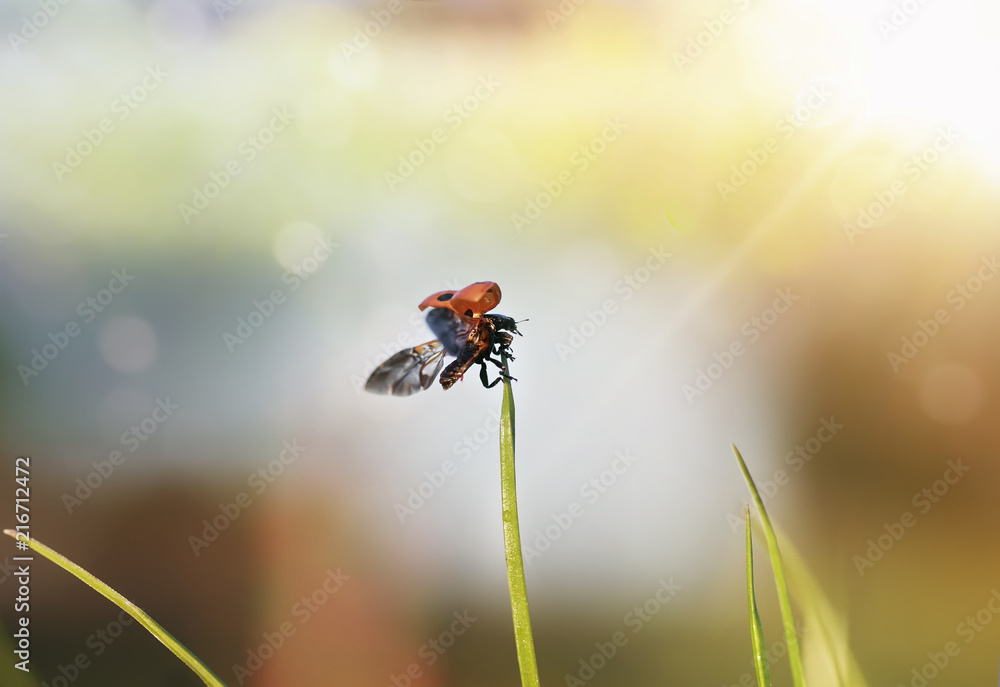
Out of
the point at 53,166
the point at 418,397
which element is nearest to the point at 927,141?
the point at 418,397

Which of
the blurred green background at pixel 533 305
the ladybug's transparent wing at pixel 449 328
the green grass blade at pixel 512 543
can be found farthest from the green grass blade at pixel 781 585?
the blurred green background at pixel 533 305

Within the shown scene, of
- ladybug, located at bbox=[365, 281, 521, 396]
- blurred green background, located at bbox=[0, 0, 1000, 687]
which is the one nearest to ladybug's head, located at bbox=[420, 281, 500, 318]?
ladybug, located at bbox=[365, 281, 521, 396]

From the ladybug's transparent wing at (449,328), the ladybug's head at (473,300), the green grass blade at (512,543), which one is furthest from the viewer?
the ladybug's transparent wing at (449,328)

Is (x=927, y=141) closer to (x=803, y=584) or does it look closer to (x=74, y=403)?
(x=803, y=584)

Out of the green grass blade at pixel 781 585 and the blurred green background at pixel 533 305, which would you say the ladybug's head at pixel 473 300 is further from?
the blurred green background at pixel 533 305

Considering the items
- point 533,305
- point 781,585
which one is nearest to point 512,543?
point 781,585

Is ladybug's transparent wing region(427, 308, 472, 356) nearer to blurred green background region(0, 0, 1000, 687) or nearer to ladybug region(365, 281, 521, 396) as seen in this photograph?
ladybug region(365, 281, 521, 396)

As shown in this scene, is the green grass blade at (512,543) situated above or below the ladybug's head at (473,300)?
below
